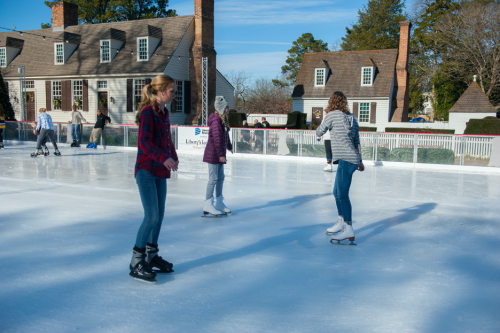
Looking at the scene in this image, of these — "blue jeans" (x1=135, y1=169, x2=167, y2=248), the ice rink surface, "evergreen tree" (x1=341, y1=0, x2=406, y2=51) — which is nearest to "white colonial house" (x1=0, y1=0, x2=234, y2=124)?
the ice rink surface

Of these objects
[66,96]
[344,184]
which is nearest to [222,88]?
[66,96]

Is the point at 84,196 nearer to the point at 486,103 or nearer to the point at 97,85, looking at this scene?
the point at 97,85

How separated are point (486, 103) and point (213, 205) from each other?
96.2ft

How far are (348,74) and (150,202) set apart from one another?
33004 millimetres

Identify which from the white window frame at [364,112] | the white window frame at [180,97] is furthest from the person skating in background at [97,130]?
the white window frame at [364,112]

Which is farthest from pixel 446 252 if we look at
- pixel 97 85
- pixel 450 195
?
pixel 97 85

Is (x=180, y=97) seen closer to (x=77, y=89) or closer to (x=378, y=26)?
(x=77, y=89)

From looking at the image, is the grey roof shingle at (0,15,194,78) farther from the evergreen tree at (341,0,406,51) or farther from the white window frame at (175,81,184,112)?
the evergreen tree at (341,0,406,51)

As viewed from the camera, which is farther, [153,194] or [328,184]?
[328,184]

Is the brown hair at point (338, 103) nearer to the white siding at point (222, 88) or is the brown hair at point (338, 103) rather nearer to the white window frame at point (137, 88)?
the white window frame at point (137, 88)

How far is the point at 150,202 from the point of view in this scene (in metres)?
3.47

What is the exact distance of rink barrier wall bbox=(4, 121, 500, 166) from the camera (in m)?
12.9

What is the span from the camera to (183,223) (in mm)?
5723

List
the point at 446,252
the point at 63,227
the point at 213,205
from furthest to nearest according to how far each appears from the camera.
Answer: the point at 213,205
the point at 63,227
the point at 446,252
